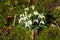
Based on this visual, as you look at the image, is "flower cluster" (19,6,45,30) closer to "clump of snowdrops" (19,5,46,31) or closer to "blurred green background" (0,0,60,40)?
"clump of snowdrops" (19,5,46,31)

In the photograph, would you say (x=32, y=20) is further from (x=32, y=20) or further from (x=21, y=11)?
(x=21, y=11)

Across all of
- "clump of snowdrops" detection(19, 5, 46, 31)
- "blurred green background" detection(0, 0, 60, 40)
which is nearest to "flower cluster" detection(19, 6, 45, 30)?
"clump of snowdrops" detection(19, 5, 46, 31)

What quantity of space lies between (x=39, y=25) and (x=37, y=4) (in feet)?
1.94

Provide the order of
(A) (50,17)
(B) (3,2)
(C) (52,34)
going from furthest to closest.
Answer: (B) (3,2) → (A) (50,17) → (C) (52,34)

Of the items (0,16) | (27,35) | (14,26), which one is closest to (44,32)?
(27,35)

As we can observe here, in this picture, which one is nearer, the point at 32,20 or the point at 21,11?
the point at 32,20

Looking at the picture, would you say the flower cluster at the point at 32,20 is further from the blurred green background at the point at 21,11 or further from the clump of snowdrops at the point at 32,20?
the blurred green background at the point at 21,11

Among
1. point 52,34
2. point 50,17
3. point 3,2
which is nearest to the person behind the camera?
point 52,34

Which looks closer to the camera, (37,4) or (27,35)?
(27,35)

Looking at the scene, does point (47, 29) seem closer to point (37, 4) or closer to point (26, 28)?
point (26, 28)

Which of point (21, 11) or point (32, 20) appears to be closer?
point (32, 20)

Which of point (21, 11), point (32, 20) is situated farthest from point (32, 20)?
point (21, 11)

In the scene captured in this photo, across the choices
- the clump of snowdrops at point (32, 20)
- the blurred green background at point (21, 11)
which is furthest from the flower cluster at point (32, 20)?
the blurred green background at point (21, 11)

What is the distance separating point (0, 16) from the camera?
13.1 feet
